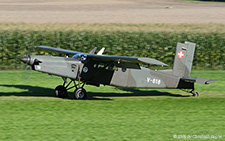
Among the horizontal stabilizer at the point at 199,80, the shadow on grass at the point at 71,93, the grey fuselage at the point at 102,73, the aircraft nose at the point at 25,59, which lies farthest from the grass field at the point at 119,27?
the aircraft nose at the point at 25,59

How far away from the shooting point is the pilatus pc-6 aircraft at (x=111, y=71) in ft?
51.4

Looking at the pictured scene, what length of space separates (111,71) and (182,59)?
3.67m

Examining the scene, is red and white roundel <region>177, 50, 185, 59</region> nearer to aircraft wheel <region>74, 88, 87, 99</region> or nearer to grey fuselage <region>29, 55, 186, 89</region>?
grey fuselage <region>29, 55, 186, 89</region>

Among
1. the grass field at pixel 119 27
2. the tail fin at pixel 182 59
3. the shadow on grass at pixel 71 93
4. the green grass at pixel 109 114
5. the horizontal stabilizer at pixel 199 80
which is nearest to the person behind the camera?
the green grass at pixel 109 114

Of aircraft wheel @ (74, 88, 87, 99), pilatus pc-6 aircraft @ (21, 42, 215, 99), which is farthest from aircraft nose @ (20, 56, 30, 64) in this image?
aircraft wheel @ (74, 88, 87, 99)

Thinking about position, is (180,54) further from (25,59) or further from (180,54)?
(25,59)

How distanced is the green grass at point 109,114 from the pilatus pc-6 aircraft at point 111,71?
749 millimetres

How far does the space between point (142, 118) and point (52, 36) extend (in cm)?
1861

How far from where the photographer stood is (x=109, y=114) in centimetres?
1412

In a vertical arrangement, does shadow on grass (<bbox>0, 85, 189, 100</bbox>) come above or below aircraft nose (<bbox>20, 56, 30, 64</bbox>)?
below

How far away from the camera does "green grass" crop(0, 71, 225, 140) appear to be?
37.8 ft

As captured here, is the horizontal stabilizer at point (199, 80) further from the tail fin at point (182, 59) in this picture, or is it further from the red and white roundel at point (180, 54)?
the red and white roundel at point (180, 54)

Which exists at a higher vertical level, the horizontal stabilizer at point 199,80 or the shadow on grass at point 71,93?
the horizontal stabilizer at point 199,80

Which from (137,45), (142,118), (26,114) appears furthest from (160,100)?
(137,45)
